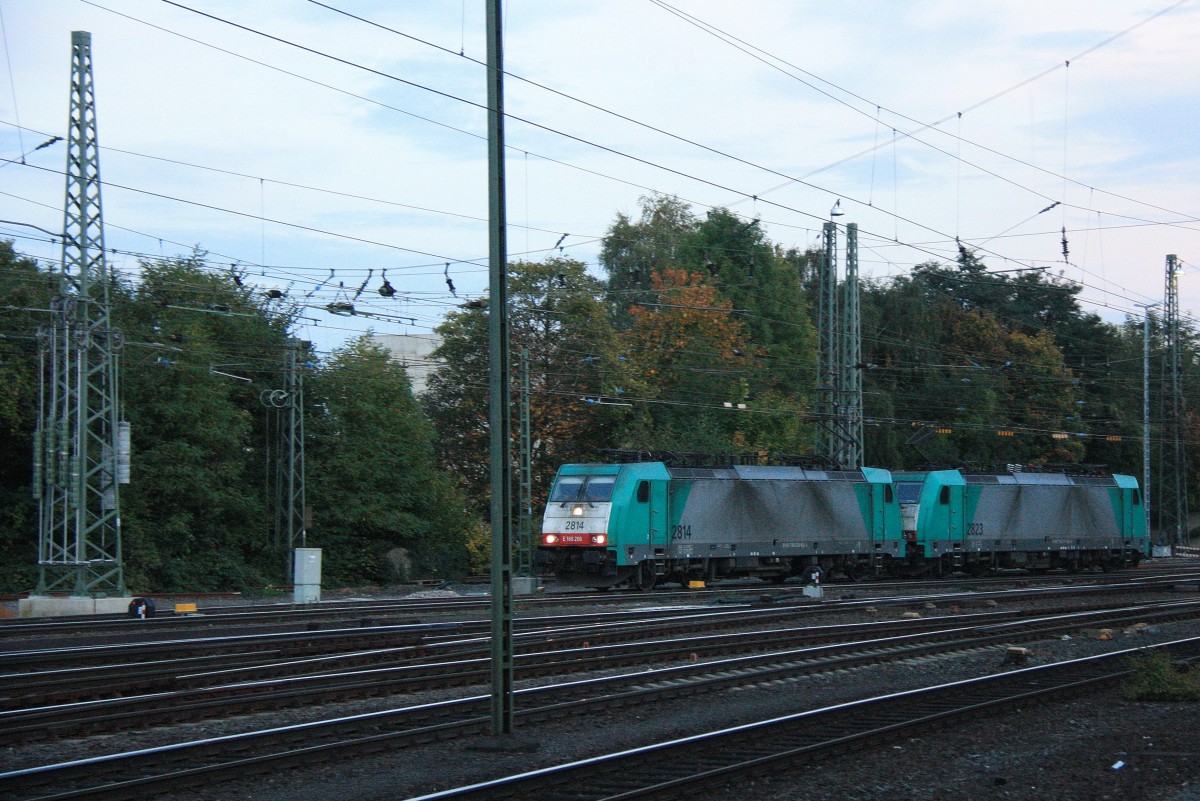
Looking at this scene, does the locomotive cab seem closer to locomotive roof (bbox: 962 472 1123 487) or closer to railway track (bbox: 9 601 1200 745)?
railway track (bbox: 9 601 1200 745)

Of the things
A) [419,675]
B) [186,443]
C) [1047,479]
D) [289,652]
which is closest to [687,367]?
[1047,479]

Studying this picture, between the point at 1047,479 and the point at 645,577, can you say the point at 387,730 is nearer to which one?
the point at 645,577

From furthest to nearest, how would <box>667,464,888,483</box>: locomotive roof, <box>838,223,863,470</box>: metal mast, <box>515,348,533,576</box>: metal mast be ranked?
1. <box>838,223,863,470</box>: metal mast
2. <box>515,348,533,576</box>: metal mast
3. <box>667,464,888,483</box>: locomotive roof

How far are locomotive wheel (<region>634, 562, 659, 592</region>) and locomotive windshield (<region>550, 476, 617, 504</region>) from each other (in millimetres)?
2059

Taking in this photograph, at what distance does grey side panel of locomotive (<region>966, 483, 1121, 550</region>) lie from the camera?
38.4 m

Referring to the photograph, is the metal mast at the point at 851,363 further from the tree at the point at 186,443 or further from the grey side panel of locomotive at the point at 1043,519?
the tree at the point at 186,443

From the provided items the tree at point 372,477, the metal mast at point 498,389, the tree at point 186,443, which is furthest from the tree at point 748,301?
the metal mast at point 498,389

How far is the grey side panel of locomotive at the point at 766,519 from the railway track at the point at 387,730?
13.0 meters

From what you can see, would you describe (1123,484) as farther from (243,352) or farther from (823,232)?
(243,352)

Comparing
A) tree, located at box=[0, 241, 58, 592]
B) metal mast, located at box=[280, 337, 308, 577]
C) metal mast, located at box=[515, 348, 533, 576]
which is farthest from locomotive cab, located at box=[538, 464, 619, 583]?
tree, located at box=[0, 241, 58, 592]

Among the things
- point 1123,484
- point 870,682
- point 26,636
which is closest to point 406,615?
point 26,636

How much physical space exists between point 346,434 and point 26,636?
894 inches

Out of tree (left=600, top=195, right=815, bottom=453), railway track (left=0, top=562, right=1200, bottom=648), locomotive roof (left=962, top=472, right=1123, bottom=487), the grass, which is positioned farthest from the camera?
tree (left=600, top=195, right=815, bottom=453)

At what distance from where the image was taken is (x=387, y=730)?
11266 mm
